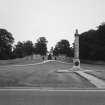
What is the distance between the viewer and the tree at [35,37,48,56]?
138 m

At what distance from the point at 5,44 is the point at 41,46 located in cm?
5098

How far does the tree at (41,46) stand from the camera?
452 ft

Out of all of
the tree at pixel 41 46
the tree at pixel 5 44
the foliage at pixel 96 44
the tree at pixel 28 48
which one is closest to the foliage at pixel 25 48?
the tree at pixel 28 48

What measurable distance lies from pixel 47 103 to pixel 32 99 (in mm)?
915

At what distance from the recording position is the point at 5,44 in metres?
92.9

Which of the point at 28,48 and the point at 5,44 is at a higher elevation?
the point at 28,48

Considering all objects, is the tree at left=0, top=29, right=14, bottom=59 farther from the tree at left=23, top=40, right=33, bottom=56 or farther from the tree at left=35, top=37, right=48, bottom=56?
the tree at left=35, top=37, right=48, bottom=56

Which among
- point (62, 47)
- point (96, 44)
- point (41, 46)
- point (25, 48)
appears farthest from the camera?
point (62, 47)

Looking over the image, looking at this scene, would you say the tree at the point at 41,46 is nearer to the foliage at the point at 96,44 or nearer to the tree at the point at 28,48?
the tree at the point at 28,48

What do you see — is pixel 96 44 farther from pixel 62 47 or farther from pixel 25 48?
pixel 62 47

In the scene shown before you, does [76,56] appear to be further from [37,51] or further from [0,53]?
[37,51]

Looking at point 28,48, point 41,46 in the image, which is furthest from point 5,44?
point 41,46

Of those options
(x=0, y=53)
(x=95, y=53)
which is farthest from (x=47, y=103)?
(x=0, y=53)

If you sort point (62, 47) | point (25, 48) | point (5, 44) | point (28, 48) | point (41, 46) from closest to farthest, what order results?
1. point (5, 44)
2. point (25, 48)
3. point (28, 48)
4. point (41, 46)
5. point (62, 47)
